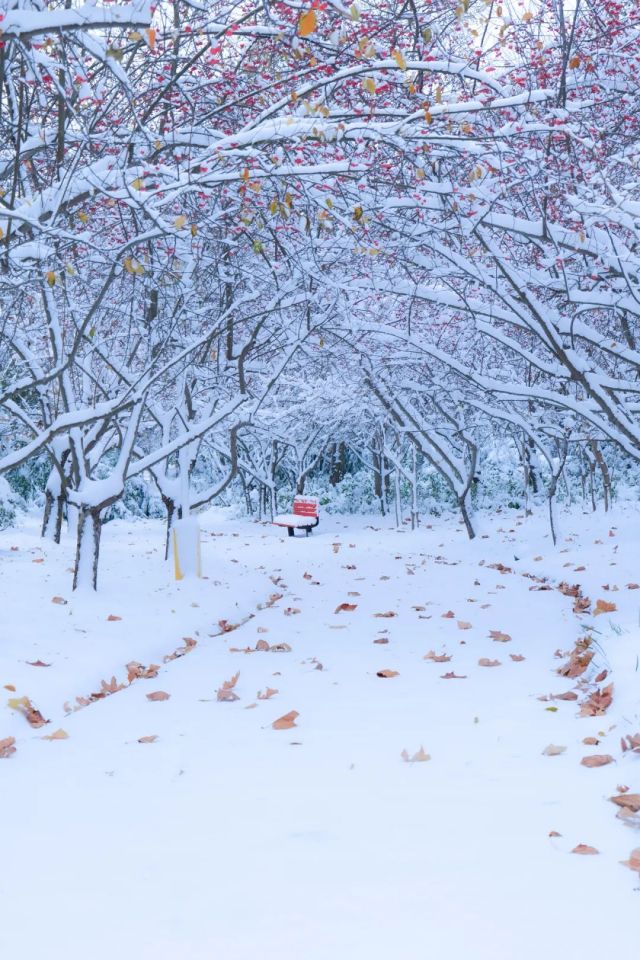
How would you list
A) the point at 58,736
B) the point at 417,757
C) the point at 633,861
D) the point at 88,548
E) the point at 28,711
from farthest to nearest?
the point at 88,548, the point at 28,711, the point at 58,736, the point at 417,757, the point at 633,861

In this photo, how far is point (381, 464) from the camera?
32.6m

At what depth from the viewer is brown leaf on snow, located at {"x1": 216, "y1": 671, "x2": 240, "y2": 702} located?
5.88m

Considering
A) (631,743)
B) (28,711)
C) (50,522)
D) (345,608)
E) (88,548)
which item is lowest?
(345,608)

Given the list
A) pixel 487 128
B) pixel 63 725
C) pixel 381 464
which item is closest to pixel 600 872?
pixel 63 725

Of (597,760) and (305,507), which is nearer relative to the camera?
(597,760)

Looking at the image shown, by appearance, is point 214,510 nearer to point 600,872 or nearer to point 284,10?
point 284,10

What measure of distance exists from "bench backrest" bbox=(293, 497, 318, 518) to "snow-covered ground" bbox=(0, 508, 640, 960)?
17.4 metres

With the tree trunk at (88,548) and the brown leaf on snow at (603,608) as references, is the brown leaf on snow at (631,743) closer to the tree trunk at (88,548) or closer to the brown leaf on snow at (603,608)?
the brown leaf on snow at (603,608)

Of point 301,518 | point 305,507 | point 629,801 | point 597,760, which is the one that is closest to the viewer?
point 629,801

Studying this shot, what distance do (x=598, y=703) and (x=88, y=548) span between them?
Answer: 7.10 metres

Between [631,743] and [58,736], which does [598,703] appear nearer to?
[631,743]

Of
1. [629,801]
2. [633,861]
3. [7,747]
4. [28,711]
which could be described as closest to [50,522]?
[28,711]

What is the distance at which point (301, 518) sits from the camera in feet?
86.2

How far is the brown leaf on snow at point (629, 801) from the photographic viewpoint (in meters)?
3.60
